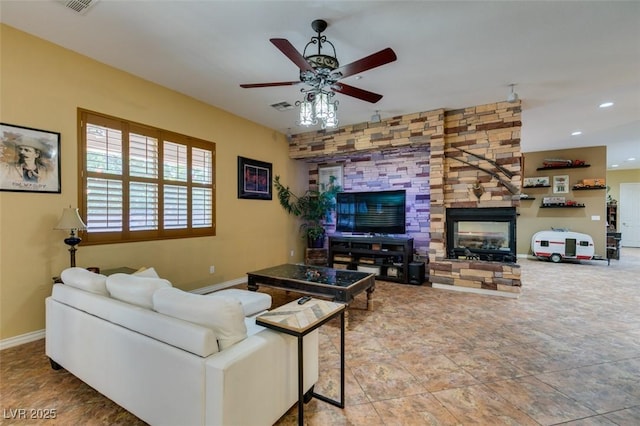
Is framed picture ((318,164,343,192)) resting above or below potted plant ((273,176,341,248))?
above

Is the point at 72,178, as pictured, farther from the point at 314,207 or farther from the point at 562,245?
the point at 562,245

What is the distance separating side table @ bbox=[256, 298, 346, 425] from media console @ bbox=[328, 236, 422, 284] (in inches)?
138

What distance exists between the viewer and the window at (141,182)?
320 centimetres

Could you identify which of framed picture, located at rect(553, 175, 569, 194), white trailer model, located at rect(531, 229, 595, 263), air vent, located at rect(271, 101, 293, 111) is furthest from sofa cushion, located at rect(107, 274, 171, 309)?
framed picture, located at rect(553, 175, 569, 194)

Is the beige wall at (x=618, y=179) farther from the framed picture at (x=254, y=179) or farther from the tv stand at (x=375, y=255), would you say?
the framed picture at (x=254, y=179)

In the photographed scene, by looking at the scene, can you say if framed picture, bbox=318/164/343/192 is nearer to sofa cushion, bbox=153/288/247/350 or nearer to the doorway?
sofa cushion, bbox=153/288/247/350

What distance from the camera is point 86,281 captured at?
2057 mm

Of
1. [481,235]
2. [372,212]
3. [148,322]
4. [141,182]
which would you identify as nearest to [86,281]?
[148,322]

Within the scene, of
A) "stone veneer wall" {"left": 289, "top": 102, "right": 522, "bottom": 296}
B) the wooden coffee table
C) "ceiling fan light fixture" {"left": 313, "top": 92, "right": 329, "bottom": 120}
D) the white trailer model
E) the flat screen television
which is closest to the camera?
"ceiling fan light fixture" {"left": 313, "top": 92, "right": 329, "bottom": 120}

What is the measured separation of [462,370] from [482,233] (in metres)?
3.00

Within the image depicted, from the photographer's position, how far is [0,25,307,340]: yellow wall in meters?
2.66

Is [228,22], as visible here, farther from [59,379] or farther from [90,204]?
[59,379]

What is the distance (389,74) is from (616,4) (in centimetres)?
193

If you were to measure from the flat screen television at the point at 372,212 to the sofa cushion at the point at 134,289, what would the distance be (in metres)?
4.28
